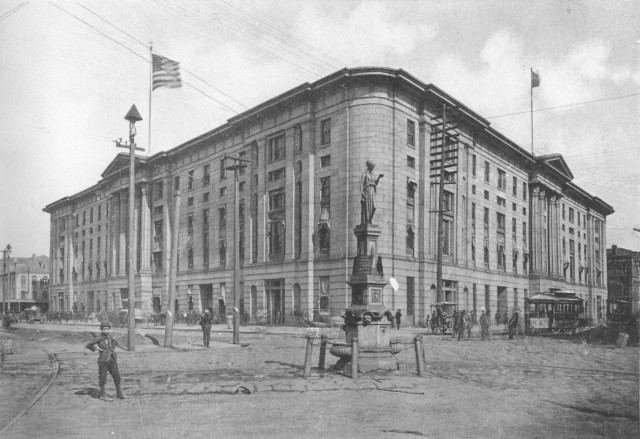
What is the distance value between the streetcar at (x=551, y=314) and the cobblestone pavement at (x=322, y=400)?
1850cm

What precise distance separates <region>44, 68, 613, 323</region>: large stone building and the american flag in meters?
18.9

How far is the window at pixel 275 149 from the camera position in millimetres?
44250

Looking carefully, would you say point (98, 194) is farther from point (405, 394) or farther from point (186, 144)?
point (405, 394)

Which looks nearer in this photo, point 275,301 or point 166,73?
point 166,73

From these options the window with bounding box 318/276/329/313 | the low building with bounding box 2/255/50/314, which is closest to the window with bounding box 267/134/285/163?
the window with bounding box 318/276/329/313

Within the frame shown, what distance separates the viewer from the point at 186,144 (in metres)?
55.2

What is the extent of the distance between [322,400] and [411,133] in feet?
107

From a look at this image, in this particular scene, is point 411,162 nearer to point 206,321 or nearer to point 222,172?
point 222,172

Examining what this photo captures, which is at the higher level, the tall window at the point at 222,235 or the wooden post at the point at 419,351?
the tall window at the point at 222,235

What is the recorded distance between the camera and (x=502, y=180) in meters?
55.0

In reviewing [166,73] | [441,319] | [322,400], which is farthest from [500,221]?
[322,400]

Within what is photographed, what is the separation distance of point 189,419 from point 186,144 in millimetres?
48885

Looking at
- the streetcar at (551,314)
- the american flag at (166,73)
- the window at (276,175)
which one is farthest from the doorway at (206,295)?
the american flag at (166,73)

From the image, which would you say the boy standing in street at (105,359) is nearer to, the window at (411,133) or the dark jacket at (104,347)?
the dark jacket at (104,347)
